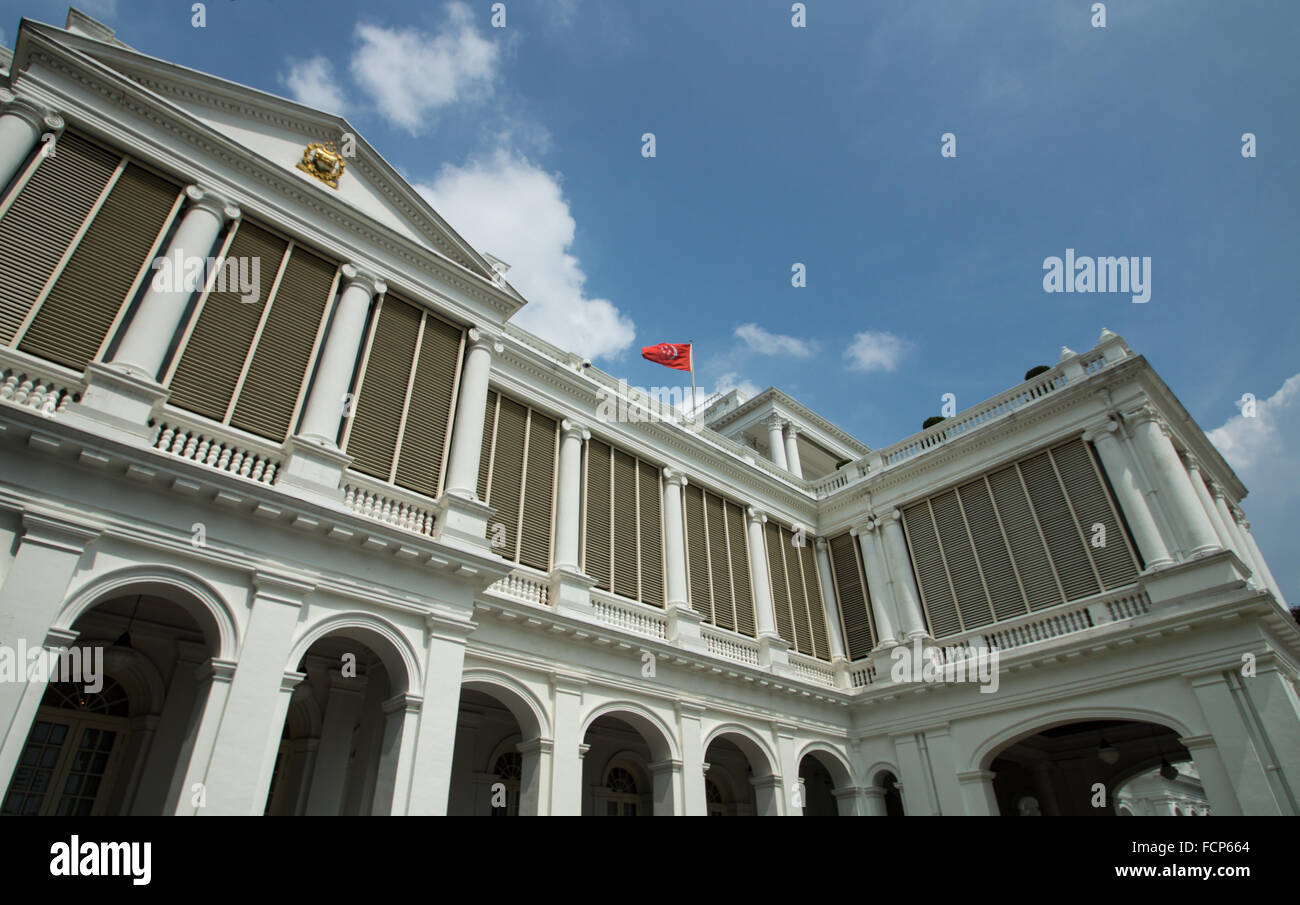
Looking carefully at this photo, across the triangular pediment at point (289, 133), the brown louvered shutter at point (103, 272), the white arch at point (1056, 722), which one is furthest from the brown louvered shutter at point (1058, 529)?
the brown louvered shutter at point (103, 272)

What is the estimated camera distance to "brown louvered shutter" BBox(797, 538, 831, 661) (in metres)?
21.1

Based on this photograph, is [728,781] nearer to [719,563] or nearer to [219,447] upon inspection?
[719,563]

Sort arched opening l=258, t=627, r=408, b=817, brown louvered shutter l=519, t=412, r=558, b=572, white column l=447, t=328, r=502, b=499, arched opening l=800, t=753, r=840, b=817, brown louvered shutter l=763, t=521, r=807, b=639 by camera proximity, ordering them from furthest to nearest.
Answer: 1. arched opening l=800, t=753, r=840, b=817
2. brown louvered shutter l=763, t=521, r=807, b=639
3. brown louvered shutter l=519, t=412, r=558, b=572
4. white column l=447, t=328, r=502, b=499
5. arched opening l=258, t=627, r=408, b=817

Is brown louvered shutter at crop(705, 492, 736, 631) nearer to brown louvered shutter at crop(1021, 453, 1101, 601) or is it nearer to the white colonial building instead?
the white colonial building

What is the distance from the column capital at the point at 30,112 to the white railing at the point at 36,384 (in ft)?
12.5

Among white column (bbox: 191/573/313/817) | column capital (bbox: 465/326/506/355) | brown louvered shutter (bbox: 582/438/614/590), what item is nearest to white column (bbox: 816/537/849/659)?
brown louvered shutter (bbox: 582/438/614/590)

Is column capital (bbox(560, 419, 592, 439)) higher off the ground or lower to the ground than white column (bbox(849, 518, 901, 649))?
higher

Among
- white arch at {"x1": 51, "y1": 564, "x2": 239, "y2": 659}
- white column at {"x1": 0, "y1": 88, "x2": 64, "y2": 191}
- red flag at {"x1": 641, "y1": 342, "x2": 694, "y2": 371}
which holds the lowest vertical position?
white arch at {"x1": 51, "y1": 564, "x2": 239, "y2": 659}

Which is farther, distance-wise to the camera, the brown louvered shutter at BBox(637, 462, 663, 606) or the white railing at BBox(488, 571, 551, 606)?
the brown louvered shutter at BBox(637, 462, 663, 606)

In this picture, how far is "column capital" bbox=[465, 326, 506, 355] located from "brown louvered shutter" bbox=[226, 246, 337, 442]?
2706 mm

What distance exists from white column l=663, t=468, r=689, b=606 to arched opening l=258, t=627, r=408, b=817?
715 cm

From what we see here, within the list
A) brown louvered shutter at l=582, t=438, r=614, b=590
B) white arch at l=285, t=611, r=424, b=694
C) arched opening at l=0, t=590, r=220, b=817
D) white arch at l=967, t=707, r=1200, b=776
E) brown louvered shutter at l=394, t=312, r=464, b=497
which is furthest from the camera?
brown louvered shutter at l=582, t=438, r=614, b=590

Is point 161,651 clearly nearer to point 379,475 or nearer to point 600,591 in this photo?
point 379,475

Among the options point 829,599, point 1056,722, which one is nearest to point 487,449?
point 829,599
